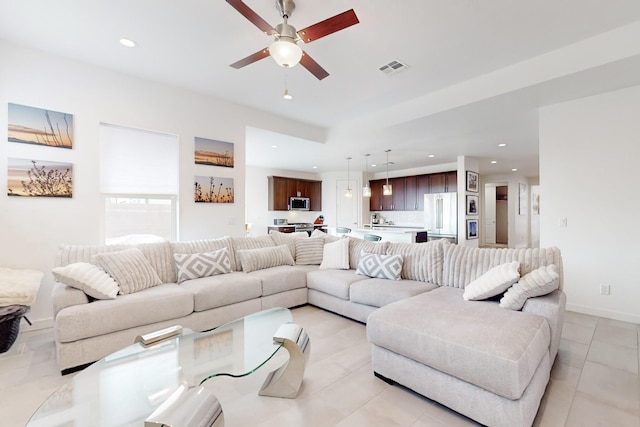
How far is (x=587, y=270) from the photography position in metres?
3.42

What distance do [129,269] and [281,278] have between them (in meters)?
1.56

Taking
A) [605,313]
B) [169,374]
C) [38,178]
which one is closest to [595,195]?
[605,313]

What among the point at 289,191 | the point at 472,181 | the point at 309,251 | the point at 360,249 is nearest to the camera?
the point at 360,249

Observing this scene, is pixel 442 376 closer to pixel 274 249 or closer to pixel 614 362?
pixel 614 362

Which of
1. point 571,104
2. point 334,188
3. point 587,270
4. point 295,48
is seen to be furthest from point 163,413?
point 334,188

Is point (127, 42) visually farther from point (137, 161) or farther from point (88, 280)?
point (88, 280)

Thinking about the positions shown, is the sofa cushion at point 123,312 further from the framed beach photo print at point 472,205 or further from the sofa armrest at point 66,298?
the framed beach photo print at point 472,205

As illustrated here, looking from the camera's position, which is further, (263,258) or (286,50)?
(263,258)

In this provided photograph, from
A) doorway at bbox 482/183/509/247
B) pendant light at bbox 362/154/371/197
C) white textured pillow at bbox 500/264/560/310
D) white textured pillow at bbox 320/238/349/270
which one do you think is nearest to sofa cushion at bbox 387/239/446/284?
white textured pillow at bbox 320/238/349/270

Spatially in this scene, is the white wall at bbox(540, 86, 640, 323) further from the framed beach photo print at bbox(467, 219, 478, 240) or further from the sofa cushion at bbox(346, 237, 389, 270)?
the framed beach photo print at bbox(467, 219, 478, 240)

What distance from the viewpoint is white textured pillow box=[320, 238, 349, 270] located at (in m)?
3.81

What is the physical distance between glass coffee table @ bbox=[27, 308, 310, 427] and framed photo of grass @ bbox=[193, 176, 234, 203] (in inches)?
95.5

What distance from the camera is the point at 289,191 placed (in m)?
8.62

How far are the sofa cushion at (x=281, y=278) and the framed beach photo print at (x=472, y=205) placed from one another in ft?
16.4
